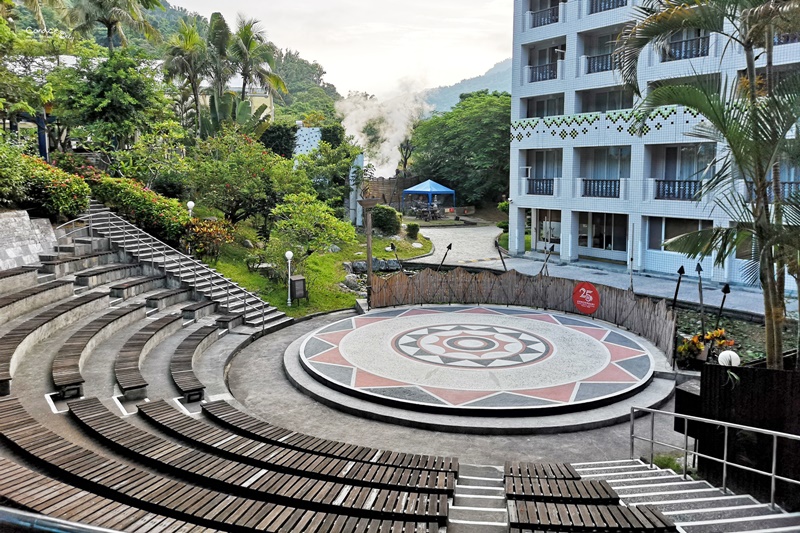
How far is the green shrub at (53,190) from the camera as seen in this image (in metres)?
19.7

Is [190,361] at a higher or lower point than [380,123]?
lower

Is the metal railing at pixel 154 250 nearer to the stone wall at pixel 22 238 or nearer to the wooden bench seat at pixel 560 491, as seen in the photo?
the stone wall at pixel 22 238

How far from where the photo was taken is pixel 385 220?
116 feet

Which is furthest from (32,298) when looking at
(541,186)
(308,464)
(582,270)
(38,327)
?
(541,186)

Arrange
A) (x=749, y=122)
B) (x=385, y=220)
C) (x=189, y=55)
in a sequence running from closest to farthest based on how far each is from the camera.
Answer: (x=749, y=122), (x=189, y=55), (x=385, y=220)

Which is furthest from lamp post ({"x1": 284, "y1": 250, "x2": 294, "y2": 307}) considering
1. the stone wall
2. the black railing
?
the black railing

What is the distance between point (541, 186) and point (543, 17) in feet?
27.9

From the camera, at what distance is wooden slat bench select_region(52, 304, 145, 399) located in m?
11.0

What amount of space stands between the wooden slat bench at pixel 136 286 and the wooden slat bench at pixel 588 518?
14564mm

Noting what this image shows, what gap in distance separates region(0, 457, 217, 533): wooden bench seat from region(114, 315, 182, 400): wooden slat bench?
4.97 meters

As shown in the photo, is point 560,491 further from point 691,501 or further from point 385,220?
point 385,220

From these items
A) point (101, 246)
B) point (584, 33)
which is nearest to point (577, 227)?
point (584, 33)

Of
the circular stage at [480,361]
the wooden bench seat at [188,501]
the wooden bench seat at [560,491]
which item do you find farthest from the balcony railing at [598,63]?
the wooden bench seat at [188,501]

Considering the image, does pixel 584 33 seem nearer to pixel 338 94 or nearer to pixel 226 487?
pixel 226 487
